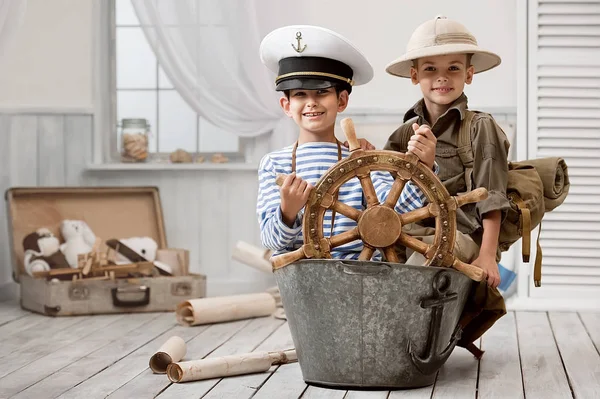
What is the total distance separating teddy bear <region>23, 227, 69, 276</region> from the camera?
Answer: 13.5 ft

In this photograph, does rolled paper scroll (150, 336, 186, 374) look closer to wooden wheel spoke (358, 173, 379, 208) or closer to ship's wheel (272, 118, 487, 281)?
ship's wheel (272, 118, 487, 281)

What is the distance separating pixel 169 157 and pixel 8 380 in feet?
7.41

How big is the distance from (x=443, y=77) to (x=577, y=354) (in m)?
1.10


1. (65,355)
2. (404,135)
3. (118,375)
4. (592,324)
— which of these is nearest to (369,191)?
(404,135)

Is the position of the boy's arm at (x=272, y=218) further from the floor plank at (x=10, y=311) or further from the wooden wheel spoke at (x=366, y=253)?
the floor plank at (x=10, y=311)

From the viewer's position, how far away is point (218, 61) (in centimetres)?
442

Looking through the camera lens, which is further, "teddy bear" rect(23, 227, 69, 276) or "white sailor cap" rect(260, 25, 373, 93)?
"teddy bear" rect(23, 227, 69, 276)

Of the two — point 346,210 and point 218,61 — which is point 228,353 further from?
point 218,61

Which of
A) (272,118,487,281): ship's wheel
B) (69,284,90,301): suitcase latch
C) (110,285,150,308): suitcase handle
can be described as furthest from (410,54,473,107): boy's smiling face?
(69,284,90,301): suitcase latch

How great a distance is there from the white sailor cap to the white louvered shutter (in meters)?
1.90

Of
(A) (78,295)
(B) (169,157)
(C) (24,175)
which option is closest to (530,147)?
(B) (169,157)

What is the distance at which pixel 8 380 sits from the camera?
2619 millimetres

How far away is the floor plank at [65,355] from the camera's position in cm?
258

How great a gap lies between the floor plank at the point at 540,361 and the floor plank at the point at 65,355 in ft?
4.73
